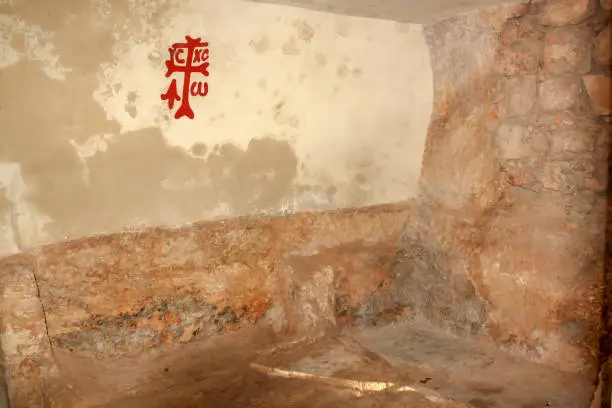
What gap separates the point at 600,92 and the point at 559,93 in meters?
0.18

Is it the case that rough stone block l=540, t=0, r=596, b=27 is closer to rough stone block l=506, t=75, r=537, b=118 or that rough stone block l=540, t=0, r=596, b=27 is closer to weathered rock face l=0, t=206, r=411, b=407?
rough stone block l=506, t=75, r=537, b=118

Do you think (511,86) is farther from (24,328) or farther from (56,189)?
(24,328)

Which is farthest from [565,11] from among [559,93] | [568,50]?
[559,93]

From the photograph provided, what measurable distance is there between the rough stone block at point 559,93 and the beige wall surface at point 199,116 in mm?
678

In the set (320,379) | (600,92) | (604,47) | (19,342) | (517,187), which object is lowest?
(320,379)

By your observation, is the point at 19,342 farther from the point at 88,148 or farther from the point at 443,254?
the point at 443,254

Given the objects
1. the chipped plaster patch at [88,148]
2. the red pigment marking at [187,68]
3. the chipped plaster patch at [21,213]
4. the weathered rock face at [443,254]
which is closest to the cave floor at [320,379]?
the weathered rock face at [443,254]

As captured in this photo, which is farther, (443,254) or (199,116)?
(443,254)

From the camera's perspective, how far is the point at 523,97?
2320mm

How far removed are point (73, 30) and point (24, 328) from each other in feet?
3.88

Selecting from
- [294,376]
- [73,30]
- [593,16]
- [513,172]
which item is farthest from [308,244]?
[593,16]

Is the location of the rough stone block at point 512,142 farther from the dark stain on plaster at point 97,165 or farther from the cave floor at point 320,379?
the dark stain on plaster at point 97,165

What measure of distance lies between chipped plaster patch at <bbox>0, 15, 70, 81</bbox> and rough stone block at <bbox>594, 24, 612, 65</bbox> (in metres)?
2.16

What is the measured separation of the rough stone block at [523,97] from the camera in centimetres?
229
